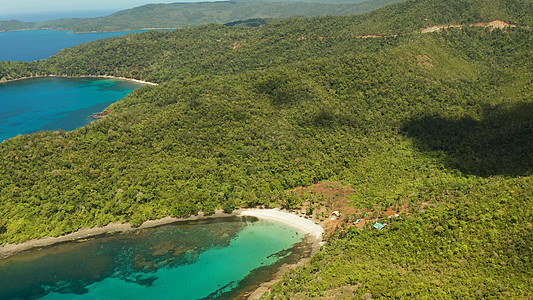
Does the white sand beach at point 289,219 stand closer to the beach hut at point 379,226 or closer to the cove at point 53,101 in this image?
the beach hut at point 379,226

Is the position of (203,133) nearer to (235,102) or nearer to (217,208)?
(235,102)

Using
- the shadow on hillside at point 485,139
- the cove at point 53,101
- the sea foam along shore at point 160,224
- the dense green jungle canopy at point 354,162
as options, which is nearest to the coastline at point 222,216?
the sea foam along shore at point 160,224

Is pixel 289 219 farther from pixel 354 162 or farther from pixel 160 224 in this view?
pixel 160 224

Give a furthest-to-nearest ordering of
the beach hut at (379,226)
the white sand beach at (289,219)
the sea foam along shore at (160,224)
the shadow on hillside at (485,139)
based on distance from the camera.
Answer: the shadow on hillside at (485,139) → the white sand beach at (289,219) → the sea foam along shore at (160,224) → the beach hut at (379,226)

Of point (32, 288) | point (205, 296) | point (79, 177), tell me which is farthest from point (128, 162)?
point (205, 296)

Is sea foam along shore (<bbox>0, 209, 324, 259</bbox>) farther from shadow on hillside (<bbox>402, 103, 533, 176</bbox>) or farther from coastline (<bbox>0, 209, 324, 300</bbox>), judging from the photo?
shadow on hillside (<bbox>402, 103, 533, 176</bbox>)

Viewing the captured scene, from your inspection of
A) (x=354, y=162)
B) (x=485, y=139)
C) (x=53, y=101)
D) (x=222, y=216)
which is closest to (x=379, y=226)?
(x=354, y=162)
